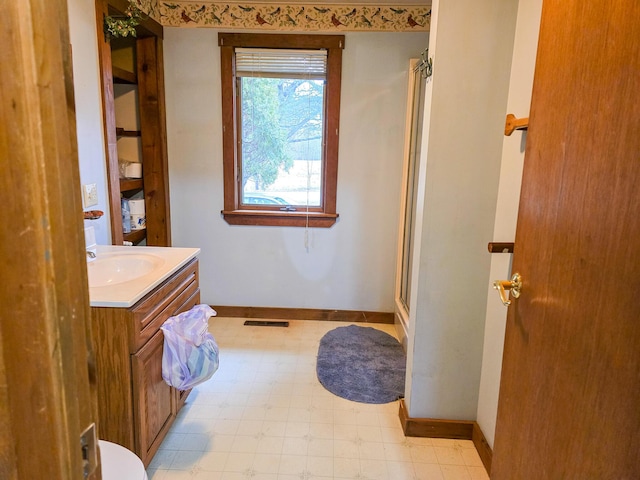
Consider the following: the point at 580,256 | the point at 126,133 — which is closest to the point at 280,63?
the point at 126,133

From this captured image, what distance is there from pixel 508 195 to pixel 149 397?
1627 millimetres

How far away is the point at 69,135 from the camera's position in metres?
0.43

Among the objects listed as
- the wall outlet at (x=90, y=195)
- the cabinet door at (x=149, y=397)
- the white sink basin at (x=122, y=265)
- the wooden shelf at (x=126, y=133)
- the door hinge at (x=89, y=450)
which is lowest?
the cabinet door at (x=149, y=397)

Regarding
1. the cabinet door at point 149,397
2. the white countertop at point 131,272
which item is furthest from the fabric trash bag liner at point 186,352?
the white countertop at point 131,272

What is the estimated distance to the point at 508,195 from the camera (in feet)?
5.32

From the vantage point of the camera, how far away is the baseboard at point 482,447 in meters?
1.75

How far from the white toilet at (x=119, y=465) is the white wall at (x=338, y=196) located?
2.11 m

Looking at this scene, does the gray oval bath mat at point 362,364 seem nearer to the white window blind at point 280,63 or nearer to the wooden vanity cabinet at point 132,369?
the wooden vanity cabinet at point 132,369

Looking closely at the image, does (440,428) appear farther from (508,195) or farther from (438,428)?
(508,195)

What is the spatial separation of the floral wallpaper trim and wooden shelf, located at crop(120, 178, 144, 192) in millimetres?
1138

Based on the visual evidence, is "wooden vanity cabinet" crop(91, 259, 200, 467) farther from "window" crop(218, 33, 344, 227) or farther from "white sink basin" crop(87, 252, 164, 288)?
"window" crop(218, 33, 344, 227)

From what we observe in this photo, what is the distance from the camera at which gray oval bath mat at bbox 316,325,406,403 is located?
2325mm

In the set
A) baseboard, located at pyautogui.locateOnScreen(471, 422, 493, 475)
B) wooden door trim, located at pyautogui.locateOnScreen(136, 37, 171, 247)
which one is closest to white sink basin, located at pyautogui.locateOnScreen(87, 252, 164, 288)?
wooden door trim, located at pyautogui.locateOnScreen(136, 37, 171, 247)

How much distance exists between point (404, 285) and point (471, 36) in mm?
1788
